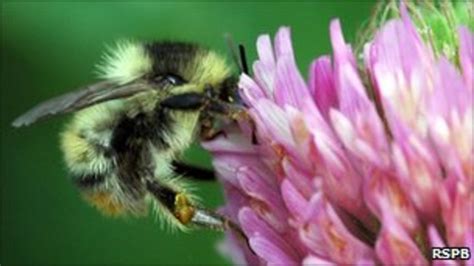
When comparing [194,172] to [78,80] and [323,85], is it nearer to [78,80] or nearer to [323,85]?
[323,85]

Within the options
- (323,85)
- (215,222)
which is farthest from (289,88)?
(215,222)

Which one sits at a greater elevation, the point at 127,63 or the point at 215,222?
the point at 127,63

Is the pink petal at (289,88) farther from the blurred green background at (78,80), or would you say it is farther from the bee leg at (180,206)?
the blurred green background at (78,80)

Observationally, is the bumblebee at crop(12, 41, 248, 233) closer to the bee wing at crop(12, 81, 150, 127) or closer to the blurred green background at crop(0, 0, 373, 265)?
the bee wing at crop(12, 81, 150, 127)

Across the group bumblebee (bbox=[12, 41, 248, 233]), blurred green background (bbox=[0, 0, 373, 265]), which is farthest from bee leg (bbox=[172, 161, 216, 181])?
blurred green background (bbox=[0, 0, 373, 265])

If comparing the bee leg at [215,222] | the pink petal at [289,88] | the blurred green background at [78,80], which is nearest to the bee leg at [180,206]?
the bee leg at [215,222]

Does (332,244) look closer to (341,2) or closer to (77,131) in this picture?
(77,131)
